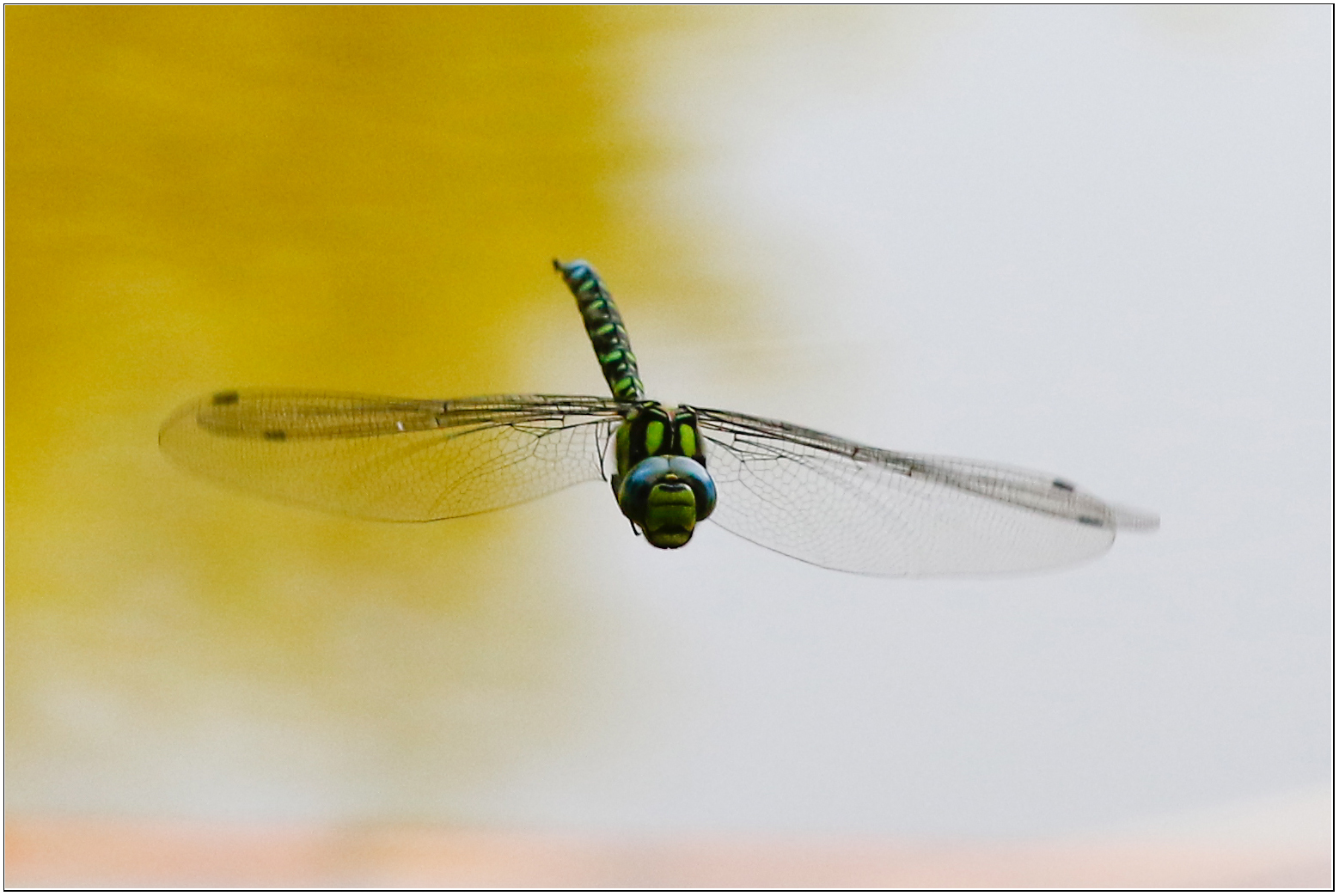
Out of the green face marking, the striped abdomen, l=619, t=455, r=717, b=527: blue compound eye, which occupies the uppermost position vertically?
the striped abdomen

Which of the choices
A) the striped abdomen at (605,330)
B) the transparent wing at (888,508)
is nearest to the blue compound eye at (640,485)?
the transparent wing at (888,508)

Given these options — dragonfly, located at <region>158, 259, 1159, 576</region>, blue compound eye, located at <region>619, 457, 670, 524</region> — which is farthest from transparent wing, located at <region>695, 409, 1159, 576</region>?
blue compound eye, located at <region>619, 457, 670, 524</region>

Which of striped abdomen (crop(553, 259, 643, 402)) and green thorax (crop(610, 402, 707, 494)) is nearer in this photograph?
green thorax (crop(610, 402, 707, 494))

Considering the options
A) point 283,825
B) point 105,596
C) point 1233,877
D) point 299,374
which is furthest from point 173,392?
point 1233,877

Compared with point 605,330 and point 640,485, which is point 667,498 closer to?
point 640,485

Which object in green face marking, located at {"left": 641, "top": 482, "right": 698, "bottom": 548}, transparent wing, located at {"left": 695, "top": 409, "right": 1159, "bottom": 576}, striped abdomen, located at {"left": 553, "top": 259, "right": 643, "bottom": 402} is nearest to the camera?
green face marking, located at {"left": 641, "top": 482, "right": 698, "bottom": 548}

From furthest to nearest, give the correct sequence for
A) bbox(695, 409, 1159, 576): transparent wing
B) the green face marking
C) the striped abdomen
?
1. the striped abdomen
2. bbox(695, 409, 1159, 576): transparent wing
3. the green face marking

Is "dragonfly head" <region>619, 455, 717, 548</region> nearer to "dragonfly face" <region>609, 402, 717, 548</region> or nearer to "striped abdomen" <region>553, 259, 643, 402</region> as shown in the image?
"dragonfly face" <region>609, 402, 717, 548</region>
